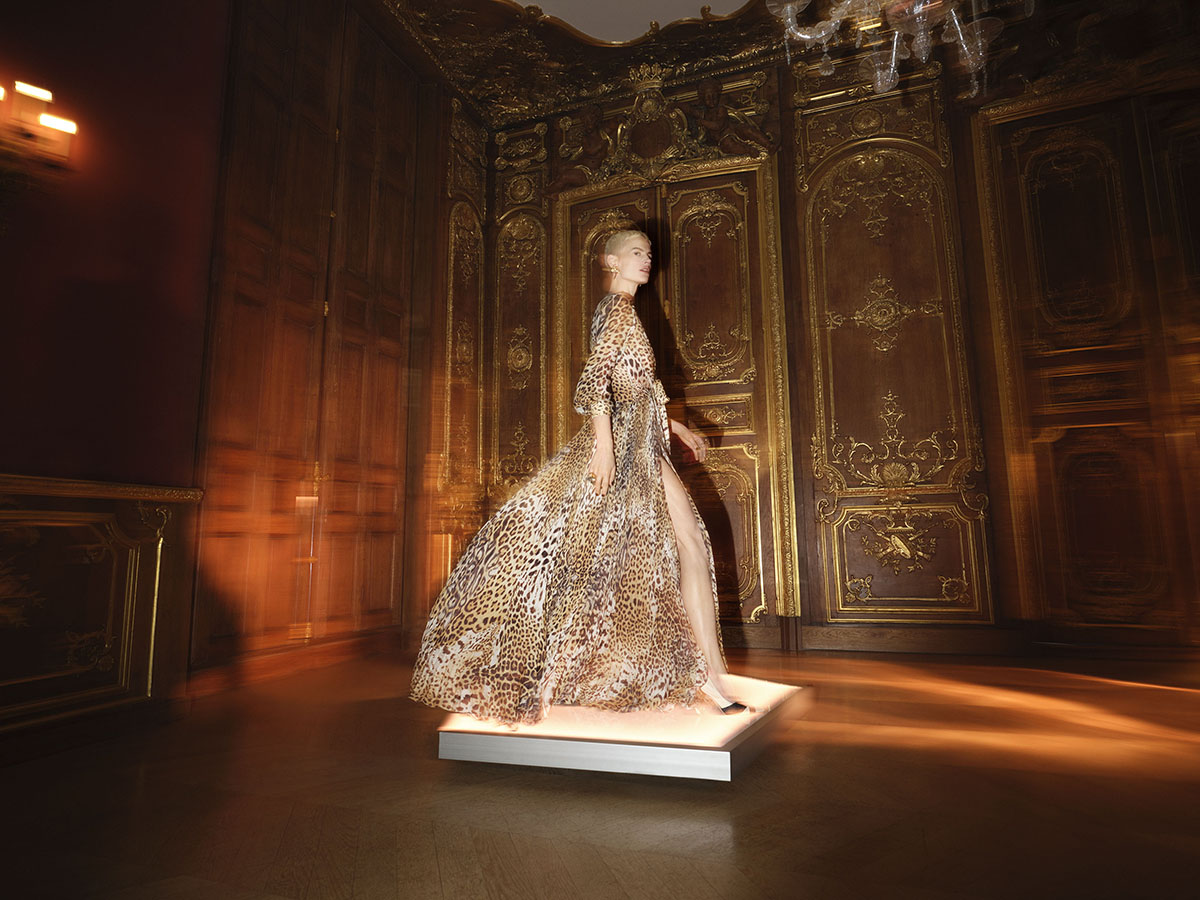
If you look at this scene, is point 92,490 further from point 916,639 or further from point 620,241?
point 916,639

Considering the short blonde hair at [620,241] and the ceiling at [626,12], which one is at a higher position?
the ceiling at [626,12]

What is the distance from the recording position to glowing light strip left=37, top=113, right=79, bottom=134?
233 centimetres

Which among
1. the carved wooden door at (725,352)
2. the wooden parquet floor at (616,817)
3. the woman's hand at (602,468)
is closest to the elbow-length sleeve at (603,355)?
the woman's hand at (602,468)

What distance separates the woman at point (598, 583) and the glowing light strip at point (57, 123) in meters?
1.93

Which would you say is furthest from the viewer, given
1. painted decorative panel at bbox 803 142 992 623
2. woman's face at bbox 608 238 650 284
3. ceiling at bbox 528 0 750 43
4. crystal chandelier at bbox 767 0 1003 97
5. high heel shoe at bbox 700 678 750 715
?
ceiling at bbox 528 0 750 43

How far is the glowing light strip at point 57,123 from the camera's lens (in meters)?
2.33

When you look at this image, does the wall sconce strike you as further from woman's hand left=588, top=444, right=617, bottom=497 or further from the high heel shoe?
the high heel shoe

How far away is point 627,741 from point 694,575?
24.9 inches

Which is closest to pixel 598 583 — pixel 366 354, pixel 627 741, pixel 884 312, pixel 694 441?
pixel 627 741

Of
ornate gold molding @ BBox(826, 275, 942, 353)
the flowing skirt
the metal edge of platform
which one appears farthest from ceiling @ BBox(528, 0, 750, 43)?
the metal edge of platform

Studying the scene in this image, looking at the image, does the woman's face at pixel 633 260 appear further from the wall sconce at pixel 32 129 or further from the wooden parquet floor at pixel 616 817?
the wall sconce at pixel 32 129

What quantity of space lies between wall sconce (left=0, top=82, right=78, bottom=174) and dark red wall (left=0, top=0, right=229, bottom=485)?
37 millimetres

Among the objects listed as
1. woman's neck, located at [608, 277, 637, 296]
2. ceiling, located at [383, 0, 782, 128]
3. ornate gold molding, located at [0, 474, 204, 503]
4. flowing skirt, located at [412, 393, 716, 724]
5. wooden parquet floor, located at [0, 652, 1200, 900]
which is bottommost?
wooden parquet floor, located at [0, 652, 1200, 900]

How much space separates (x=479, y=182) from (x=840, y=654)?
4.64 meters
